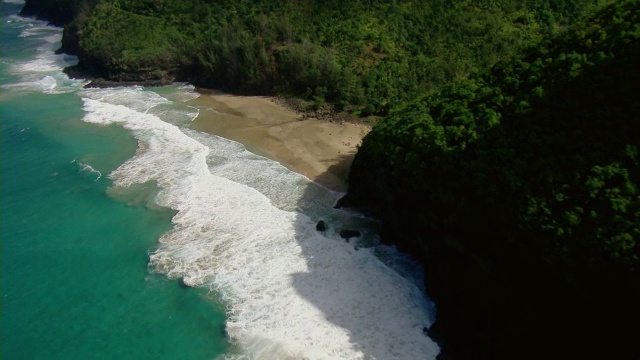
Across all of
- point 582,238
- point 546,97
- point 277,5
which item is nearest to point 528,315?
point 582,238

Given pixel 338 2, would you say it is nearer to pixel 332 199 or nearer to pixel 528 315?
pixel 332 199

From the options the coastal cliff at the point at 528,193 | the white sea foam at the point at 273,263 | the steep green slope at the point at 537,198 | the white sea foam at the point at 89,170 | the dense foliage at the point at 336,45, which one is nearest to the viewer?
the steep green slope at the point at 537,198

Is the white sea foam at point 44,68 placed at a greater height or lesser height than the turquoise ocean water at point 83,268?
lesser

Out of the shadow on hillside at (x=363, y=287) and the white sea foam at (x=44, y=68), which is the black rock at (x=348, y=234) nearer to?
the shadow on hillside at (x=363, y=287)

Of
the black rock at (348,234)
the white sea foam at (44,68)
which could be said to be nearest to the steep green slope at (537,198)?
the black rock at (348,234)

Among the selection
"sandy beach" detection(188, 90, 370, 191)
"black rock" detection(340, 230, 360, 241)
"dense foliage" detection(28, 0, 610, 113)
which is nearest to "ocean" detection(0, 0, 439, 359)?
"black rock" detection(340, 230, 360, 241)

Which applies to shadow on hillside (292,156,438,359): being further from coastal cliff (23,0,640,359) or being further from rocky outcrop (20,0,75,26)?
rocky outcrop (20,0,75,26)
